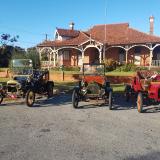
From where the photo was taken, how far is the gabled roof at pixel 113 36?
130 feet

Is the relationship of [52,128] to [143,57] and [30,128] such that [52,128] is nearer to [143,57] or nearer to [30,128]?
[30,128]

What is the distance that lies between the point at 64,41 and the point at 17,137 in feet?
123

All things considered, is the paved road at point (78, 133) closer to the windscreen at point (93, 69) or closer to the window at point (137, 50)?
the windscreen at point (93, 69)

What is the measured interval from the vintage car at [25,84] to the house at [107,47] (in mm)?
22801

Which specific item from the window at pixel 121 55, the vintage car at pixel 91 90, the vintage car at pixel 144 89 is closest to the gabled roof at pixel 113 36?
the window at pixel 121 55

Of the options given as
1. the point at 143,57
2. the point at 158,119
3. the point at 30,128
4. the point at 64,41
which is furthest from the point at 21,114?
the point at 64,41

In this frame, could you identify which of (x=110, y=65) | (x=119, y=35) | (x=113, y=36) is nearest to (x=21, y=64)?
(x=110, y=65)

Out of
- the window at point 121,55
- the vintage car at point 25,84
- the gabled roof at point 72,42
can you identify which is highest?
the gabled roof at point 72,42

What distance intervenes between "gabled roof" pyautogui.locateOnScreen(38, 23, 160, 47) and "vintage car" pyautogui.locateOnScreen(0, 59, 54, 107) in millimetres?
24153

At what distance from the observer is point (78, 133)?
848 cm

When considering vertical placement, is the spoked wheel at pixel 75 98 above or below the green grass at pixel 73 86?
above

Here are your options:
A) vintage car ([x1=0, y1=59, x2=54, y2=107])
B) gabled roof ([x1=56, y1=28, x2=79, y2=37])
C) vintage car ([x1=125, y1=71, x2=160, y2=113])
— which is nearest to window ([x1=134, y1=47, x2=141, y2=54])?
gabled roof ([x1=56, y1=28, x2=79, y2=37])

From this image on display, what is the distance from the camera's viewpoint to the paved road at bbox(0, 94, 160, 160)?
677 centimetres

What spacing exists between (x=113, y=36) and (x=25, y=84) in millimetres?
30555
